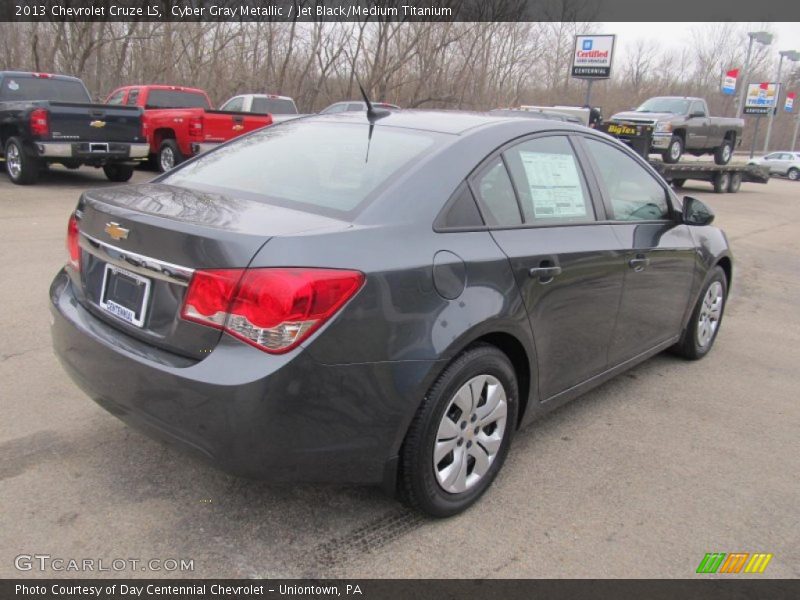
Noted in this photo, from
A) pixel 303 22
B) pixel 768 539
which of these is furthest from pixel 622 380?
pixel 303 22

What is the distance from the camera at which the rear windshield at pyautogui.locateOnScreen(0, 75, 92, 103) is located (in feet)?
39.3

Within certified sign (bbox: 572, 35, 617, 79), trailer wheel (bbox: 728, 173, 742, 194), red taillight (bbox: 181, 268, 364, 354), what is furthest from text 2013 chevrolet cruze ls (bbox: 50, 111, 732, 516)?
certified sign (bbox: 572, 35, 617, 79)

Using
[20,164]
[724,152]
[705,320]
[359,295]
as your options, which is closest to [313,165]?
[359,295]

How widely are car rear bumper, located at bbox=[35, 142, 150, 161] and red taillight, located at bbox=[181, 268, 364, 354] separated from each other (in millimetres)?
10630

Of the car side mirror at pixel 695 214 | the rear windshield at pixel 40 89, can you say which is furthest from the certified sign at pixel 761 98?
the car side mirror at pixel 695 214

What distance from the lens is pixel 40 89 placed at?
12.4 m

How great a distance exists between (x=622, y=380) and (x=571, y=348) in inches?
54.1

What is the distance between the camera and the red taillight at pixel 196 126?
42.7ft

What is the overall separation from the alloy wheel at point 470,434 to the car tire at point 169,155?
12.2 meters

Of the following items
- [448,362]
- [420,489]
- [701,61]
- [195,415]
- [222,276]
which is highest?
[701,61]

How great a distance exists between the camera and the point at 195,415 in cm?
229

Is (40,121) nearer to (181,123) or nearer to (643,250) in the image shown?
(181,123)
